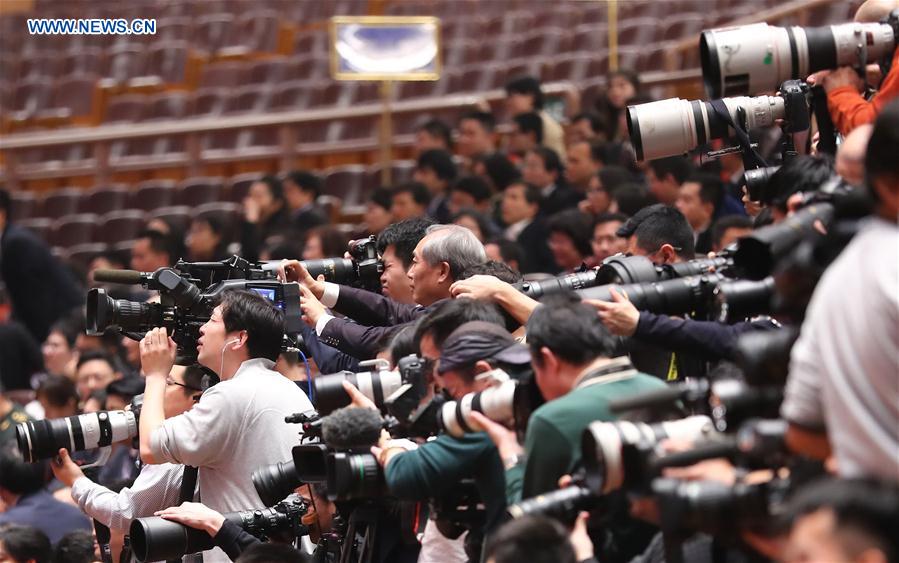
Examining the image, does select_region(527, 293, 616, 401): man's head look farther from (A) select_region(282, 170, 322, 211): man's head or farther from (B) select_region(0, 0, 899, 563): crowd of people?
(A) select_region(282, 170, 322, 211): man's head

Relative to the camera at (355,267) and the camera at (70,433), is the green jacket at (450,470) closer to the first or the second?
the camera at (70,433)

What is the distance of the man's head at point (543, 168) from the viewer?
728 centimetres

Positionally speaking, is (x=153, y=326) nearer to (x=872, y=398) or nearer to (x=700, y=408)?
(x=700, y=408)

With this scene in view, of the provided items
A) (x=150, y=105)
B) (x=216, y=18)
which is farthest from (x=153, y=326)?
(x=216, y=18)

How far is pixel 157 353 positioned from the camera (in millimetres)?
3859

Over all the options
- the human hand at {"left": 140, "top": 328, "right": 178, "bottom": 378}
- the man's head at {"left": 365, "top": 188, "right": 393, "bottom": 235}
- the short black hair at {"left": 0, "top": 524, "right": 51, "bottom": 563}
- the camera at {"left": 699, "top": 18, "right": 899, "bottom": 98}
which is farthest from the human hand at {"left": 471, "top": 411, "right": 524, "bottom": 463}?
the man's head at {"left": 365, "top": 188, "right": 393, "bottom": 235}

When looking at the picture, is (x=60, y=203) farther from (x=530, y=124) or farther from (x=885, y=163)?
(x=885, y=163)

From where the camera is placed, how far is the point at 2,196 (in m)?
7.79

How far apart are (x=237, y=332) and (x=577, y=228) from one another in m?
2.33

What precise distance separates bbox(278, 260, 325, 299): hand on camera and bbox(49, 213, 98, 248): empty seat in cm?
530

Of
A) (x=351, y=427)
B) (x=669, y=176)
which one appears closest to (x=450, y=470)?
(x=351, y=427)

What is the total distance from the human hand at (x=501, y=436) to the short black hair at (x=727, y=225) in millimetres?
2340

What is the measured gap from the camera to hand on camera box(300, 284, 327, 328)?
13.5 feet

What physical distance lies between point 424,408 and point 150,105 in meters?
7.95
